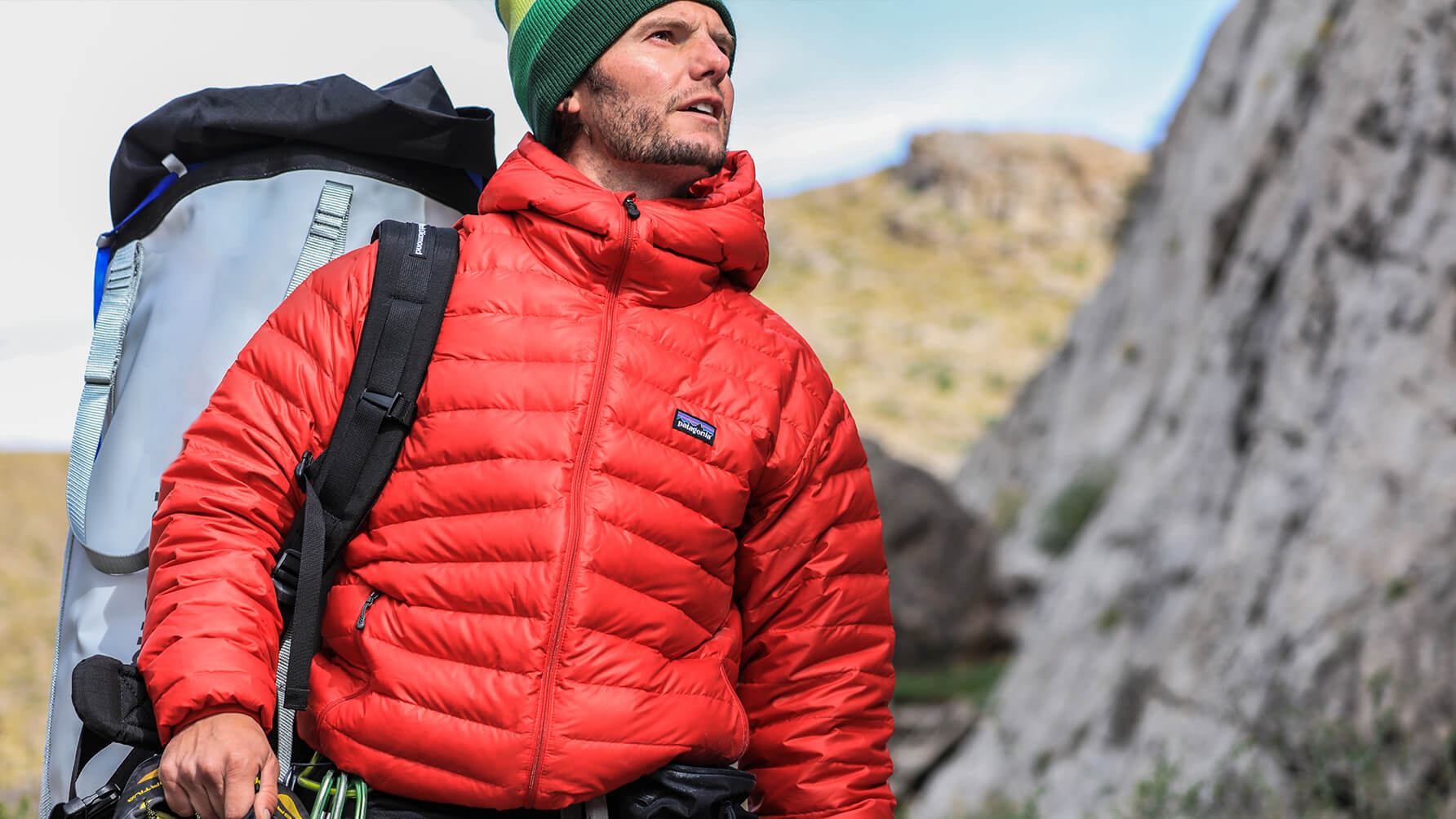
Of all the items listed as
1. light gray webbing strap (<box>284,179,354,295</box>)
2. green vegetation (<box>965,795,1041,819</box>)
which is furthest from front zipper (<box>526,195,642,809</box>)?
green vegetation (<box>965,795,1041,819</box>)

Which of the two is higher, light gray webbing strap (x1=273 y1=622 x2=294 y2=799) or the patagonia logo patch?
the patagonia logo patch

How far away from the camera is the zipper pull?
1833mm

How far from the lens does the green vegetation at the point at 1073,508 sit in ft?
39.6

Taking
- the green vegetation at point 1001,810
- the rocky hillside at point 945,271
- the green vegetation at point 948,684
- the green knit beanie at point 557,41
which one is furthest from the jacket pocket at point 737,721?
the rocky hillside at point 945,271

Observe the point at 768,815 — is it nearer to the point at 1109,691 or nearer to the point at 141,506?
the point at 141,506

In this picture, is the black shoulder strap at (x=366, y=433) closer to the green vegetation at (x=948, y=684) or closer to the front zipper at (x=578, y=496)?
the front zipper at (x=578, y=496)

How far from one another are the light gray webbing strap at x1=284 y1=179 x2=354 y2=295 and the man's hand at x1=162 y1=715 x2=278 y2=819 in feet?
2.93

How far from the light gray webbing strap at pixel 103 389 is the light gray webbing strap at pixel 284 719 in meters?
0.43

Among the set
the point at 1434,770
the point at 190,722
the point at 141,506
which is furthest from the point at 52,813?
the point at 1434,770

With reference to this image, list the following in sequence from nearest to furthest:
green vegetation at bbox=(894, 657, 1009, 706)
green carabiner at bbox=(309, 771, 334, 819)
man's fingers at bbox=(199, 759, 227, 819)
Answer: man's fingers at bbox=(199, 759, 227, 819), green carabiner at bbox=(309, 771, 334, 819), green vegetation at bbox=(894, 657, 1009, 706)

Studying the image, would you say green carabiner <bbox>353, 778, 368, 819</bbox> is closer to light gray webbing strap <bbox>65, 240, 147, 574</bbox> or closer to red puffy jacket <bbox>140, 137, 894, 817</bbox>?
red puffy jacket <bbox>140, 137, 894, 817</bbox>

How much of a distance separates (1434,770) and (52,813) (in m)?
4.43

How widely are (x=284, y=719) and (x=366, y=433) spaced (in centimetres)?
45

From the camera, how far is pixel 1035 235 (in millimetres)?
51844
